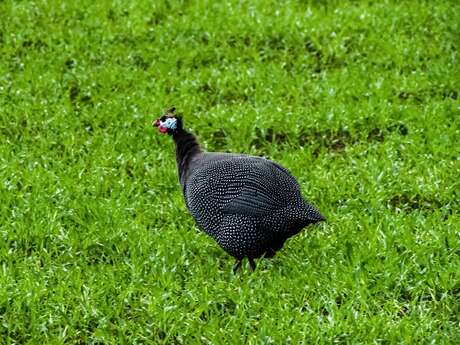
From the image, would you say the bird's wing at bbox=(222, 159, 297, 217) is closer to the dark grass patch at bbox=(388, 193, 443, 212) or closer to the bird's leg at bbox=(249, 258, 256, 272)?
the bird's leg at bbox=(249, 258, 256, 272)

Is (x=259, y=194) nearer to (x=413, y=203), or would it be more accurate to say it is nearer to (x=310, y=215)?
(x=310, y=215)

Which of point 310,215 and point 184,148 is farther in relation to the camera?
point 184,148

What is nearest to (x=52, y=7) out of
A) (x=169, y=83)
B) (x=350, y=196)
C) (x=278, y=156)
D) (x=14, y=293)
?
(x=169, y=83)

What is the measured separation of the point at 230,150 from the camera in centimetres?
807

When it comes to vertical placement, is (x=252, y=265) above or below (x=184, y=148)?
below

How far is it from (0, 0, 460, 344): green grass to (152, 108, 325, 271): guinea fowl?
0.71 feet

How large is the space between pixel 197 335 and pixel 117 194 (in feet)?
7.49

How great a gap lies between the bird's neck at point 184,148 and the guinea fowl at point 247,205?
0.28 m

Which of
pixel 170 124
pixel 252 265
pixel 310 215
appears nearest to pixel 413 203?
pixel 310 215

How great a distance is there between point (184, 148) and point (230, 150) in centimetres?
169

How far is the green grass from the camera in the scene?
17.3ft

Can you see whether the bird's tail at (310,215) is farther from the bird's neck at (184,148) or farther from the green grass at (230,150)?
the bird's neck at (184,148)

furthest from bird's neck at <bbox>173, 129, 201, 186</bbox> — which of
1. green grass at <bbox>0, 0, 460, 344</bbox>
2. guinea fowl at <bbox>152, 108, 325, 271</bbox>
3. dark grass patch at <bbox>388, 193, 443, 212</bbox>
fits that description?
dark grass patch at <bbox>388, 193, 443, 212</bbox>

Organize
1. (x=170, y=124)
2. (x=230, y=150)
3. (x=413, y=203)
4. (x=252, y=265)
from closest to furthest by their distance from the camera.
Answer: (x=252, y=265)
(x=170, y=124)
(x=413, y=203)
(x=230, y=150)
